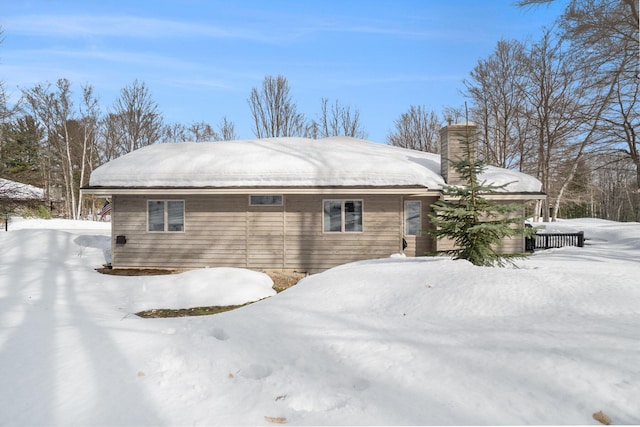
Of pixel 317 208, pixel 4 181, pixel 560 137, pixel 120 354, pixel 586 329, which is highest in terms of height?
pixel 560 137

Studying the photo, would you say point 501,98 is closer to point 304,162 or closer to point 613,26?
point 613,26

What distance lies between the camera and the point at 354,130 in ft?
129

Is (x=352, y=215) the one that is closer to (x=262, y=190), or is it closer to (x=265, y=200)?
(x=265, y=200)

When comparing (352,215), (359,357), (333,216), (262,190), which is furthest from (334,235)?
(359,357)

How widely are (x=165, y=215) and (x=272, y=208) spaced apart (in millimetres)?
3672

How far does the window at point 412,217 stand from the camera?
42.2ft

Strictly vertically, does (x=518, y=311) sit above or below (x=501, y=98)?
below

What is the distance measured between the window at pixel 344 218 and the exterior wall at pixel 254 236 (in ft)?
0.50

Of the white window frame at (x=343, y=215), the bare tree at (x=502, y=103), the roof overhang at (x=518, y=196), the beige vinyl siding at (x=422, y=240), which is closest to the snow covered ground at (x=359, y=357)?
the white window frame at (x=343, y=215)

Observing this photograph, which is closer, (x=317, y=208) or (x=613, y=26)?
(x=317, y=208)

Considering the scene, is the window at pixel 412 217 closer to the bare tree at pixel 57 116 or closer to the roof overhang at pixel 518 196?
the roof overhang at pixel 518 196

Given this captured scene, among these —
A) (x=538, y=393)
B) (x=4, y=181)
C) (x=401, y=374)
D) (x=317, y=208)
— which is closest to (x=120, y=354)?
(x=401, y=374)

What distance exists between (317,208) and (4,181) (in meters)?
14.7

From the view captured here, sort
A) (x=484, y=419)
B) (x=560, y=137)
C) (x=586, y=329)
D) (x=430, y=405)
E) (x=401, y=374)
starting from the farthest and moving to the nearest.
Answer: (x=560, y=137), (x=586, y=329), (x=401, y=374), (x=430, y=405), (x=484, y=419)
